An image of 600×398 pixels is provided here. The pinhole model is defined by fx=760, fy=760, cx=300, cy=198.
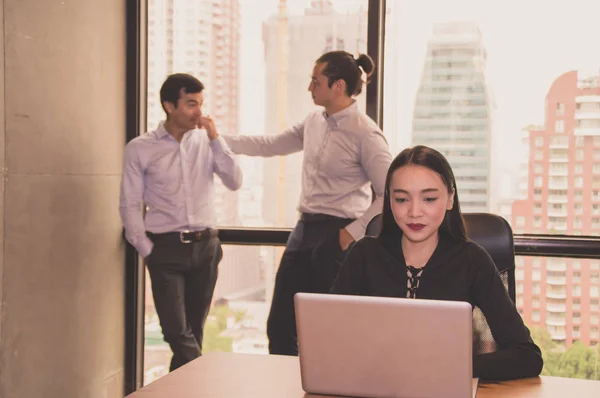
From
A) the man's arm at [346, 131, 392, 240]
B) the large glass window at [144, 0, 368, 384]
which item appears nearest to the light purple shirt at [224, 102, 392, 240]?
the man's arm at [346, 131, 392, 240]

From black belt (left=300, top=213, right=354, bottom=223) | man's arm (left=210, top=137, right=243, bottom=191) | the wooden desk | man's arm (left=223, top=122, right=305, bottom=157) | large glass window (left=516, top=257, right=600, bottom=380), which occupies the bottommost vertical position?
large glass window (left=516, top=257, right=600, bottom=380)

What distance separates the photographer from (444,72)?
3.85 metres

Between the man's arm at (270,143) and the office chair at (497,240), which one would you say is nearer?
the office chair at (497,240)

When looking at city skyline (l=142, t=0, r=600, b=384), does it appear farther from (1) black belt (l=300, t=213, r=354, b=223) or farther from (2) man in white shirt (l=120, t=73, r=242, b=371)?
(1) black belt (l=300, t=213, r=354, b=223)

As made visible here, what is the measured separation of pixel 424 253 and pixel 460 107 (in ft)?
5.97

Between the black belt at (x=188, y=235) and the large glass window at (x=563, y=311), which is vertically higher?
the black belt at (x=188, y=235)

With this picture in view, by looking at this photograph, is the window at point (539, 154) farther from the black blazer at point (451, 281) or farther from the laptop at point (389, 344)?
the laptop at point (389, 344)

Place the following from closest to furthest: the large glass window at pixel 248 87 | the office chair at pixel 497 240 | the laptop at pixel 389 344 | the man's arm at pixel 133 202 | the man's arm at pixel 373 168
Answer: the laptop at pixel 389 344 → the office chair at pixel 497 240 → the man's arm at pixel 373 168 → the man's arm at pixel 133 202 → the large glass window at pixel 248 87

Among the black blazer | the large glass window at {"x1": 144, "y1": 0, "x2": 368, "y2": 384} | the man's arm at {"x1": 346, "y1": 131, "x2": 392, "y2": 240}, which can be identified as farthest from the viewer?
the large glass window at {"x1": 144, "y1": 0, "x2": 368, "y2": 384}

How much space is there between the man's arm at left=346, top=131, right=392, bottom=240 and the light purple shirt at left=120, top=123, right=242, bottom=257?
723 mm

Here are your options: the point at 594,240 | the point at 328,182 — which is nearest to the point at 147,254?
the point at 328,182

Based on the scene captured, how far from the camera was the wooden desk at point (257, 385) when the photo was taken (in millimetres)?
1673

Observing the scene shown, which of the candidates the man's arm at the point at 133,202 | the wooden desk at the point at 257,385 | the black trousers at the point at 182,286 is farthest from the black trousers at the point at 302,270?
the wooden desk at the point at 257,385

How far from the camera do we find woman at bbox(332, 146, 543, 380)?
2109 mm
